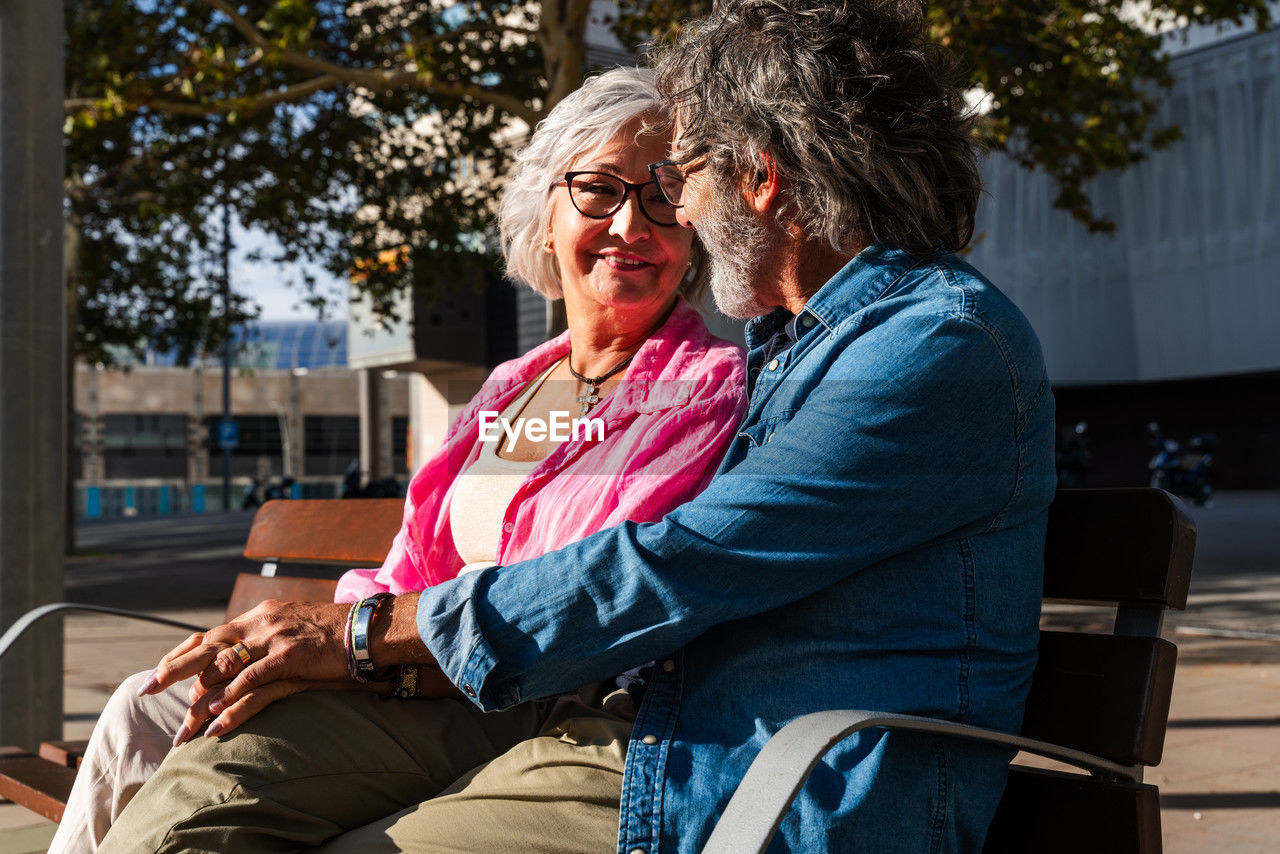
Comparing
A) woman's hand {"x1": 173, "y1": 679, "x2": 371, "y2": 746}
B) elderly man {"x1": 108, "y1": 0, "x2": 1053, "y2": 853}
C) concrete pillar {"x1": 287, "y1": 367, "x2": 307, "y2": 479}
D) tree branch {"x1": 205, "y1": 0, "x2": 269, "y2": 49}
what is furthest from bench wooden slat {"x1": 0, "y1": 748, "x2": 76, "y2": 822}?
concrete pillar {"x1": 287, "y1": 367, "x2": 307, "y2": 479}

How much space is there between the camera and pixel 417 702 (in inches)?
78.2

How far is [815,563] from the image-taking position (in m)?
1.55

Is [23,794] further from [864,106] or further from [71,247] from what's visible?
[71,247]

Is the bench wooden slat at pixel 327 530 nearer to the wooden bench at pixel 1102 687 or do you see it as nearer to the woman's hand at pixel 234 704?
the woman's hand at pixel 234 704

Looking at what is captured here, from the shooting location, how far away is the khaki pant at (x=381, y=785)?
5.64 ft

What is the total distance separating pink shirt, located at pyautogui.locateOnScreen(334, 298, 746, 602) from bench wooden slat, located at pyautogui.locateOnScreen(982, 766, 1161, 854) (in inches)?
26.0

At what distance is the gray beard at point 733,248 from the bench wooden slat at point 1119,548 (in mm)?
586

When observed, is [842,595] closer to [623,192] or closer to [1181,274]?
[623,192]

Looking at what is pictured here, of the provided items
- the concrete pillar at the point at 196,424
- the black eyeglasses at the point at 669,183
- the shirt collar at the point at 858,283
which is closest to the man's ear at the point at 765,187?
the shirt collar at the point at 858,283

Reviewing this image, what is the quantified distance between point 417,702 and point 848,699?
0.72 m

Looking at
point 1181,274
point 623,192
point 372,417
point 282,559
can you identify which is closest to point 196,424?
point 372,417

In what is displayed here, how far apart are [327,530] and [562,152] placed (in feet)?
4.29

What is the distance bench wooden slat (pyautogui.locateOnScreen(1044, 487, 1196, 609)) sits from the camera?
1.89m

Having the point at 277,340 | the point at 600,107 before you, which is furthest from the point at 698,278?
the point at 277,340
